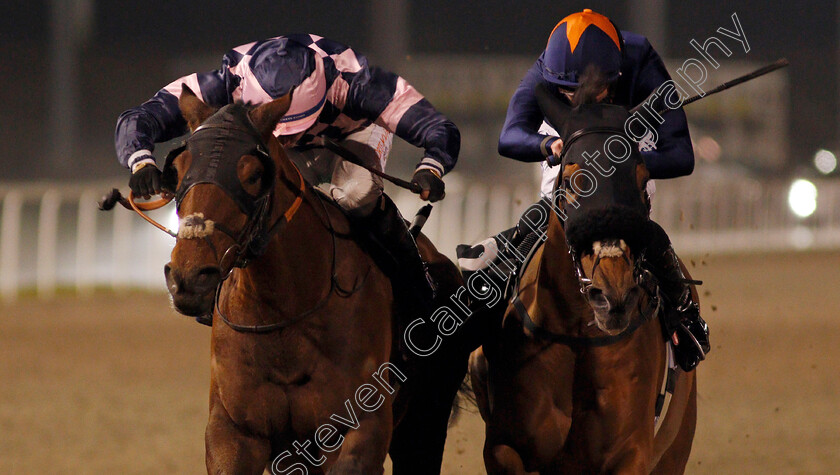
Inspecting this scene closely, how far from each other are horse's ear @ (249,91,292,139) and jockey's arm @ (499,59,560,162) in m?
0.78

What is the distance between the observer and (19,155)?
32.7 metres

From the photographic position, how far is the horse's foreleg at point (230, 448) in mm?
3428

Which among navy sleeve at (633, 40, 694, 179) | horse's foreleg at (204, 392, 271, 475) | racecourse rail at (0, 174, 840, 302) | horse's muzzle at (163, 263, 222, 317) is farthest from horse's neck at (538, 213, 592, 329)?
racecourse rail at (0, 174, 840, 302)

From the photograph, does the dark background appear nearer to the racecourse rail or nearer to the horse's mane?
the racecourse rail

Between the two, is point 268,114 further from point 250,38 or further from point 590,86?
point 250,38

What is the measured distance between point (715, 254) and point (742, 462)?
41.4 ft

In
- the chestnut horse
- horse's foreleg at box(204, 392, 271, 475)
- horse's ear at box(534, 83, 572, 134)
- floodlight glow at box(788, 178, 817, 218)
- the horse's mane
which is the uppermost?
the horse's mane

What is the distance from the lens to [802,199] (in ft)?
72.5

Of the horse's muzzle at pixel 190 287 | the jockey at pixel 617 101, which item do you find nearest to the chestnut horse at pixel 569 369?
the jockey at pixel 617 101

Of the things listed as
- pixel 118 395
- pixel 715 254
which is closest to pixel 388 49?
pixel 715 254

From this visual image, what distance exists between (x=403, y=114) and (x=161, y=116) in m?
0.81

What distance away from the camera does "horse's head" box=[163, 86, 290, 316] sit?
2.98 m

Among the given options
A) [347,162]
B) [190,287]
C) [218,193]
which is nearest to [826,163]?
[347,162]

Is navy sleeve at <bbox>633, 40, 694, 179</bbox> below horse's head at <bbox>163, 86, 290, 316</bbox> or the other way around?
the other way around
